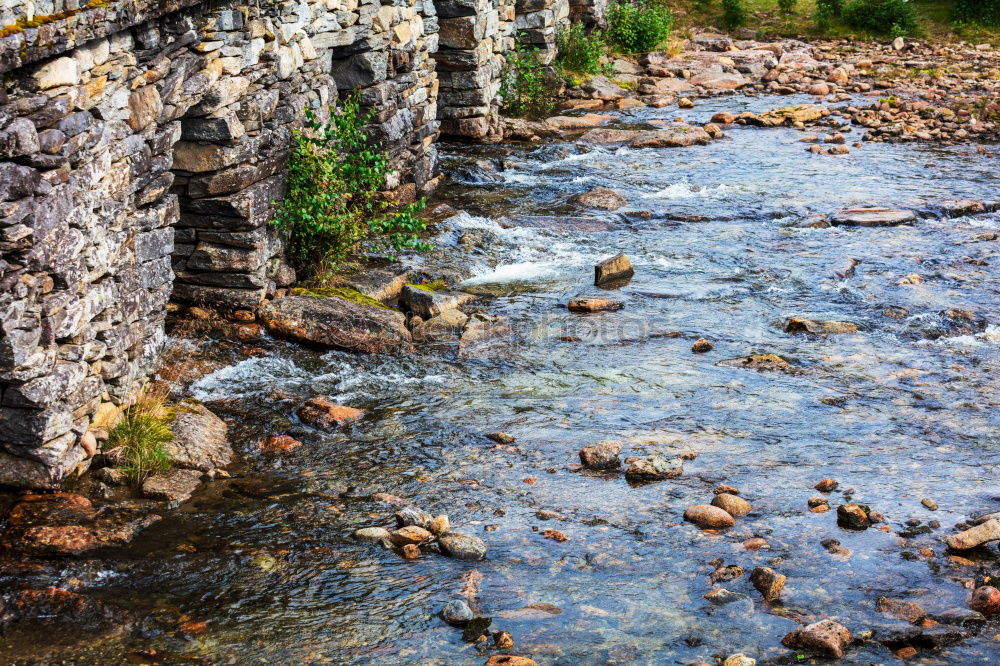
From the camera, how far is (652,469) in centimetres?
618

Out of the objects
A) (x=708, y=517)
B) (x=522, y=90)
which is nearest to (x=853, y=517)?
(x=708, y=517)

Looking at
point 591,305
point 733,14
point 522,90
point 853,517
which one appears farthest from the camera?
point 733,14

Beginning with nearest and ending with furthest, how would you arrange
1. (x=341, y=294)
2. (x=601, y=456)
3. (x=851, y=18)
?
1. (x=601, y=456)
2. (x=341, y=294)
3. (x=851, y=18)

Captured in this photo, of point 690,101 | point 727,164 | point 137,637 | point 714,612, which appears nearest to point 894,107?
point 690,101

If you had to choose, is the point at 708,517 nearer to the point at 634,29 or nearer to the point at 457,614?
Answer: the point at 457,614

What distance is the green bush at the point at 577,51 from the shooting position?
19000 millimetres

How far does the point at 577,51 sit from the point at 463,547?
50.4 feet

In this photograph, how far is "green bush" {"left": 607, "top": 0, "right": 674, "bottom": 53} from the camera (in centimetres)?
2191

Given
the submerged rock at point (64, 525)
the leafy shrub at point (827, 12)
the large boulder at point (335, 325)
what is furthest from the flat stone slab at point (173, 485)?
the leafy shrub at point (827, 12)

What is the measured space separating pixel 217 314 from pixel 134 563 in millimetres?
3518

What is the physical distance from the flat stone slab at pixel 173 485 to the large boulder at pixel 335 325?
89.2 inches

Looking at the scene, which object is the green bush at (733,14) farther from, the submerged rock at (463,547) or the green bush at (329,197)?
the submerged rock at (463,547)

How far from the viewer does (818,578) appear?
498cm

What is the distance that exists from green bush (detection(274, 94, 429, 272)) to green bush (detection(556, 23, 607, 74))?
32.7 ft
